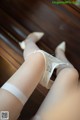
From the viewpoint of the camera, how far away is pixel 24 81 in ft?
2.19

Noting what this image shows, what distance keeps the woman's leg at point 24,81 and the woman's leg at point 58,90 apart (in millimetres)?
62

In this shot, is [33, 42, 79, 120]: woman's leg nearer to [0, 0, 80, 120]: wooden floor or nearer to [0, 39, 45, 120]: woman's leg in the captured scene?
[0, 39, 45, 120]: woman's leg

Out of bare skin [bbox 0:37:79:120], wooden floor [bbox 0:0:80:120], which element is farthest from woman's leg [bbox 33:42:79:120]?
wooden floor [bbox 0:0:80:120]

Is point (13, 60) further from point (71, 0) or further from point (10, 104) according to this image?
point (71, 0)

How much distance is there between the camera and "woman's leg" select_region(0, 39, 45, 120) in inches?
23.5

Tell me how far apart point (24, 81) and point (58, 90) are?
0.43 ft

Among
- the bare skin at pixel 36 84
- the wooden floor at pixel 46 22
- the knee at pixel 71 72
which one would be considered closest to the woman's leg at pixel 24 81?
the bare skin at pixel 36 84

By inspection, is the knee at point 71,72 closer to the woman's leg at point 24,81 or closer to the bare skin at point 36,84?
the bare skin at point 36,84

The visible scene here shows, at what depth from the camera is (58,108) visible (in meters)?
0.67

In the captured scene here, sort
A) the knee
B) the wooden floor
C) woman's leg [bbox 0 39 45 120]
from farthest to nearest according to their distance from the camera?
1. the wooden floor
2. the knee
3. woman's leg [bbox 0 39 45 120]

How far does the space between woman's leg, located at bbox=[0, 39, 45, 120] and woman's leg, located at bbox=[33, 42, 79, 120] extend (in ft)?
0.20

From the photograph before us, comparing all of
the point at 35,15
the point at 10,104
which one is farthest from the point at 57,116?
the point at 35,15

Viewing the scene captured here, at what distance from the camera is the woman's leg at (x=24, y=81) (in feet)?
1.96

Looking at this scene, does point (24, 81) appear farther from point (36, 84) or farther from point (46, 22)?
point (46, 22)
